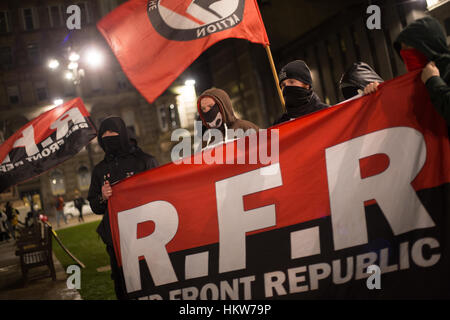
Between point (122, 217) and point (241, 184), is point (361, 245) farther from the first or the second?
point (122, 217)

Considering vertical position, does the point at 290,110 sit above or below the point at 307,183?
above

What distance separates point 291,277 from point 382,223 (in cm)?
68

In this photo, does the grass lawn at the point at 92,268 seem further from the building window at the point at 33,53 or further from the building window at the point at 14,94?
the building window at the point at 33,53

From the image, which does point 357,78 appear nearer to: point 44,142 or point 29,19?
point 44,142

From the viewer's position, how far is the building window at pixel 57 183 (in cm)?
3531

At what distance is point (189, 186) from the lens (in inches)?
126

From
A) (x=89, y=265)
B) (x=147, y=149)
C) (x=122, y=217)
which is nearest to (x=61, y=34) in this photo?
(x=147, y=149)

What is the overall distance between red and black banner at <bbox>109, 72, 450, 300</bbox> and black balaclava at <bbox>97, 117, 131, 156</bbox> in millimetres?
867

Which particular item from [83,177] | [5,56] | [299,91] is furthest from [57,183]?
[299,91]

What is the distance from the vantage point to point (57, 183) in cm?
3584

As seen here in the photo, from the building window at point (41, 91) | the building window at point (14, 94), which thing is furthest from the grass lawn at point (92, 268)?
the building window at point (14, 94)

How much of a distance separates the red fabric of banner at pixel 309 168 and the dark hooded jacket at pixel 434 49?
0.68 ft

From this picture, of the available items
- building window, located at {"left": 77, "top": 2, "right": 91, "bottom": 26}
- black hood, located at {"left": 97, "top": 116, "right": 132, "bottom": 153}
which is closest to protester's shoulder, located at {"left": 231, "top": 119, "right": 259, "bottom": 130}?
black hood, located at {"left": 97, "top": 116, "right": 132, "bottom": 153}
